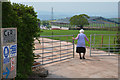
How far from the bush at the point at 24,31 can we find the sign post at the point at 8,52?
593 mm

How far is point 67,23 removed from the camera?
54.1 ft

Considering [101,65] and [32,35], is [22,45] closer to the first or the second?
[32,35]

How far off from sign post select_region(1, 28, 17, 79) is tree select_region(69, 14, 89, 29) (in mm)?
10321

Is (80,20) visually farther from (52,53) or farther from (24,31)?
(24,31)

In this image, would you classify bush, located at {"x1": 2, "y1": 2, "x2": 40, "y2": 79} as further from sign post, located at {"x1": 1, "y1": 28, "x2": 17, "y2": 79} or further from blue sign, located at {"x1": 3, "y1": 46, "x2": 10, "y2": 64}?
blue sign, located at {"x1": 3, "y1": 46, "x2": 10, "y2": 64}

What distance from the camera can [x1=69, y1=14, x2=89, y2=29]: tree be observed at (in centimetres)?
1450

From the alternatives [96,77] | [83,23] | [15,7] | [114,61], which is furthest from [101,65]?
[83,23]

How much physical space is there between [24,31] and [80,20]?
9466mm

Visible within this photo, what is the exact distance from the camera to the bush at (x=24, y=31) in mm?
5179

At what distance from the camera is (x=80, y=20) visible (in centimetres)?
1454

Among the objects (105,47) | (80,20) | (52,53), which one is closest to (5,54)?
(52,53)

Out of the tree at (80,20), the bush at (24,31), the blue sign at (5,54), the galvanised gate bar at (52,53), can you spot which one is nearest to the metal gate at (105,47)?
the galvanised gate bar at (52,53)

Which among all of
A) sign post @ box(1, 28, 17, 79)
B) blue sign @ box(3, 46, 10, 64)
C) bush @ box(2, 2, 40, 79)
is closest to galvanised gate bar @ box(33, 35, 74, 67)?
bush @ box(2, 2, 40, 79)

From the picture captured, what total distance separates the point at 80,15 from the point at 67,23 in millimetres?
1971
